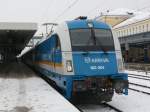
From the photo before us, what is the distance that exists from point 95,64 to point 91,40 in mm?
937

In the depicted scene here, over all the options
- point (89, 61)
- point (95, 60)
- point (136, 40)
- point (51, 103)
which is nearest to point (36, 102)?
point (51, 103)

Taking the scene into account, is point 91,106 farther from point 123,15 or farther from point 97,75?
point 123,15

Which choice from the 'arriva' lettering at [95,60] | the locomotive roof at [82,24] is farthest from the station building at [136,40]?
the 'arriva' lettering at [95,60]

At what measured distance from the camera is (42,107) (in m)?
9.87

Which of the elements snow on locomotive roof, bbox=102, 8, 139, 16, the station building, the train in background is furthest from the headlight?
snow on locomotive roof, bbox=102, 8, 139, 16

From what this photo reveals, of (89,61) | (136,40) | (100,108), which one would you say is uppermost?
(136,40)

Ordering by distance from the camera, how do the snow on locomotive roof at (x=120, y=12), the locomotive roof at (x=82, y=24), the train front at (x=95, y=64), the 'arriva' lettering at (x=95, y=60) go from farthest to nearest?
the snow on locomotive roof at (x=120, y=12) < the locomotive roof at (x=82, y=24) < the 'arriva' lettering at (x=95, y=60) < the train front at (x=95, y=64)

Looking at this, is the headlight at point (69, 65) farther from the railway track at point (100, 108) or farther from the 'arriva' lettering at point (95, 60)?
the railway track at point (100, 108)

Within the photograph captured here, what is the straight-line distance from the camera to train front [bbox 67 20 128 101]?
1148 cm

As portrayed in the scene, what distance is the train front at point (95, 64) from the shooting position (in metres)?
11.5

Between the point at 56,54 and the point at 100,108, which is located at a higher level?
the point at 56,54

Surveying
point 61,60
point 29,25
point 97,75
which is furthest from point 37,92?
point 29,25

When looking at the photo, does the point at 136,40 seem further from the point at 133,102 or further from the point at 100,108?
the point at 100,108

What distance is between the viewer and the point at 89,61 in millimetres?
11758
